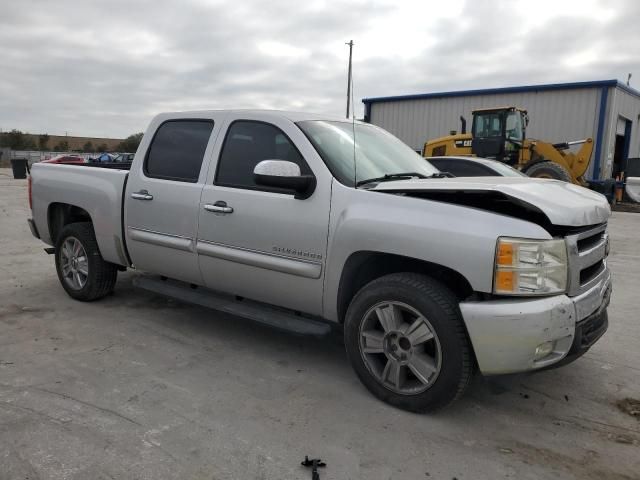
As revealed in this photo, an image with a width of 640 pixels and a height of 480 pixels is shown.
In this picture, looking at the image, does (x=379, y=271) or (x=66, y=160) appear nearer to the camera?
(x=379, y=271)

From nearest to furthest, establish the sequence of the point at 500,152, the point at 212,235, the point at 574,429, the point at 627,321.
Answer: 1. the point at 574,429
2. the point at 212,235
3. the point at 627,321
4. the point at 500,152

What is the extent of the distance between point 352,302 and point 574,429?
1.47 meters

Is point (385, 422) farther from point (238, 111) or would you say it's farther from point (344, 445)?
point (238, 111)

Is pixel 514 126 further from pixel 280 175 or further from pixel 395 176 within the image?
pixel 280 175

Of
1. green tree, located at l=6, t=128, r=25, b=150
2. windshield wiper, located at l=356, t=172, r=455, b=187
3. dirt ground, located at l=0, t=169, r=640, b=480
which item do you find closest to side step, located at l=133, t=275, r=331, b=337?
dirt ground, located at l=0, t=169, r=640, b=480

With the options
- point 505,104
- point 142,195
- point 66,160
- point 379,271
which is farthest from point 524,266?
point 505,104

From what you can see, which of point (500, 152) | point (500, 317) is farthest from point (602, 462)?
point (500, 152)

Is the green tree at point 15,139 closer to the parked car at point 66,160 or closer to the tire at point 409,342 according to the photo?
the parked car at point 66,160

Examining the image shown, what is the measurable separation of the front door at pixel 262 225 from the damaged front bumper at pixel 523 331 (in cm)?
110

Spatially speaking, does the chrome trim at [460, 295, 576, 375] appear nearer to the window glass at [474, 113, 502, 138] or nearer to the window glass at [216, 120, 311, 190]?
the window glass at [216, 120, 311, 190]

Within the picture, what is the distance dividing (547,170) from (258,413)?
560 inches

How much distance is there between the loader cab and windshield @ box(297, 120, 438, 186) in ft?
38.5

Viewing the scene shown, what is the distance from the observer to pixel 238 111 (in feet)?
13.8

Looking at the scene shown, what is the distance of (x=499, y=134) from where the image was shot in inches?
637
